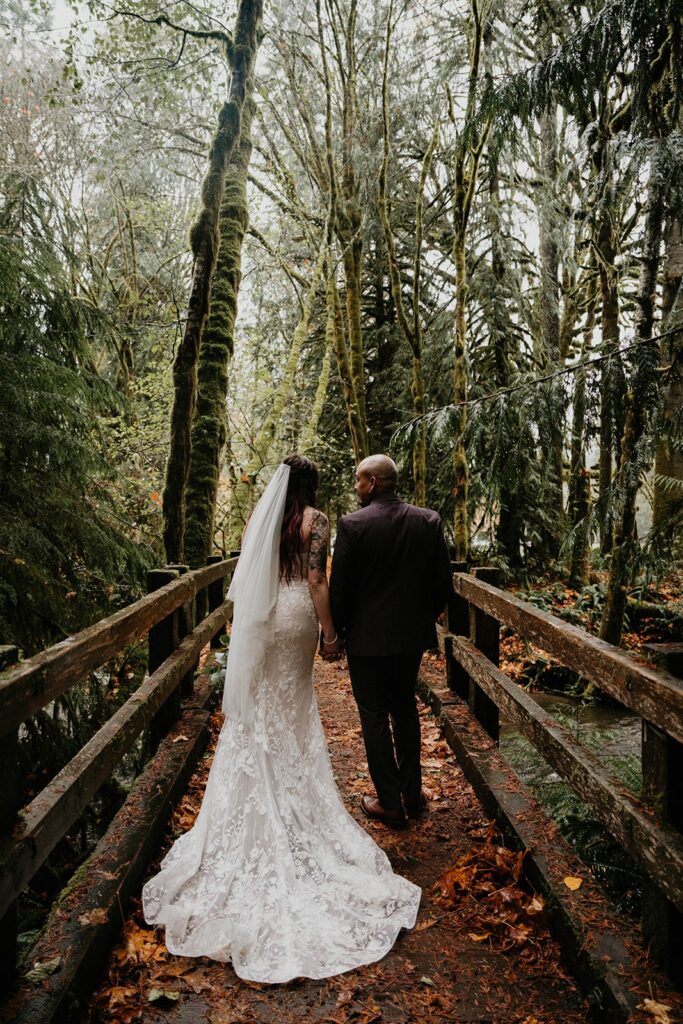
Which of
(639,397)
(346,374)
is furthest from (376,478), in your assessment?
(346,374)

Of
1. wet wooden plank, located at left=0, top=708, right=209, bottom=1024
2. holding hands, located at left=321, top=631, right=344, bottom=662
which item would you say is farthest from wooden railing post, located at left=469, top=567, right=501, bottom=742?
wet wooden plank, located at left=0, top=708, right=209, bottom=1024

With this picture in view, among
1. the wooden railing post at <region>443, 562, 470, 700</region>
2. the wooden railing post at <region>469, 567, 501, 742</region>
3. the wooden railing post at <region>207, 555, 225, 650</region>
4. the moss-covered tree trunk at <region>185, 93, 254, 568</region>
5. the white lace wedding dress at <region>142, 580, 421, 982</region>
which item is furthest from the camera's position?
the moss-covered tree trunk at <region>185, 93, 254, 568</region>

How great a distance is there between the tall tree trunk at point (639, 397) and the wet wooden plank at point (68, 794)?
3535 mm

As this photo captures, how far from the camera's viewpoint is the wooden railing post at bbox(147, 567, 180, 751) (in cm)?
458

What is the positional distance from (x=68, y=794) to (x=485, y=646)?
2.96 meters

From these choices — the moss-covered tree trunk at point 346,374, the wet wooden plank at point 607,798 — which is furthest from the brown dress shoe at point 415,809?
the moss-covered tree trunk at point 346,374

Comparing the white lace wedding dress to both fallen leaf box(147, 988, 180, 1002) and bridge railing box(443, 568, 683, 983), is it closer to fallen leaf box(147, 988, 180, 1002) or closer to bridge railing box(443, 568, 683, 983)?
fallen leaf box(147, 988, 180, 1002)

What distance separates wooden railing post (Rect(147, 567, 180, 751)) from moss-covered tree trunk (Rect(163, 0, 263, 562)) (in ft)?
6.95

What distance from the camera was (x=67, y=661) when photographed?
264 centimetres

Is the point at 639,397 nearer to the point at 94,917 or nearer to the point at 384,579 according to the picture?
the point at 384,579

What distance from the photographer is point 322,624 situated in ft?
13.1

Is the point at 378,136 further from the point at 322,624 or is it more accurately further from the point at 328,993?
the point at 328,993

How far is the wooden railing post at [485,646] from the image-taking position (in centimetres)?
458

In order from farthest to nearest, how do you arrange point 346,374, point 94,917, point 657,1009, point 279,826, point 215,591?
1. point 346,374
2. point 215,591
3. point 279,826
4. point 94,917
5. point 657,1009
